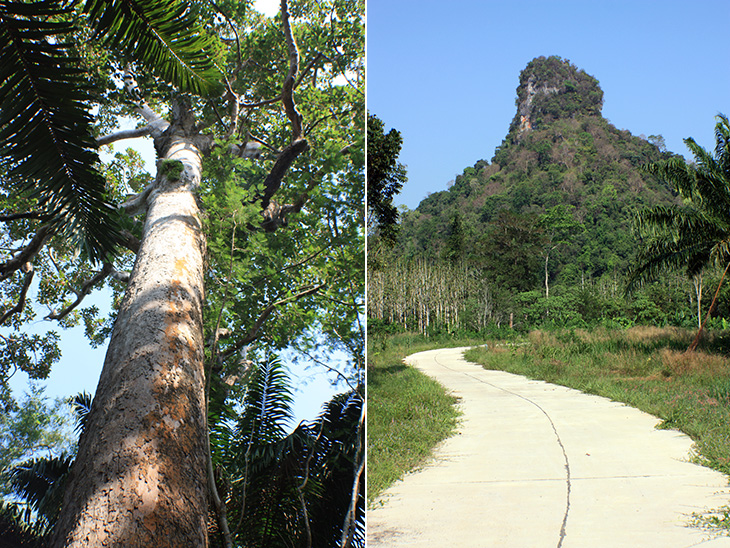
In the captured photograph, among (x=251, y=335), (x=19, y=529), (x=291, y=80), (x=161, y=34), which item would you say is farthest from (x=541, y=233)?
(x=19, y=529)

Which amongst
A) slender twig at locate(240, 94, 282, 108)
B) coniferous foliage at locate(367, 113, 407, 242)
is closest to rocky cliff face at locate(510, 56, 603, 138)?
coniferous foliage at locate(367, 113, 407, 242)

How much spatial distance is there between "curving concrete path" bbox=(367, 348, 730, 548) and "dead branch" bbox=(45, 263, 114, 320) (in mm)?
2035

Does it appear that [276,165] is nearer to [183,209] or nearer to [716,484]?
[183,209]

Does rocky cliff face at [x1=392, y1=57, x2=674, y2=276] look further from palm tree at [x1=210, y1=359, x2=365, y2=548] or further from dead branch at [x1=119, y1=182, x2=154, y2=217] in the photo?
dead branch at [x1=119, y1=182, x2=154, y2=217]

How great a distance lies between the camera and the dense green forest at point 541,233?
11.6ft

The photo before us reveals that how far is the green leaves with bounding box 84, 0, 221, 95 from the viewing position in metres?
2.12

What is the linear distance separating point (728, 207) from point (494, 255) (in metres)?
1.47

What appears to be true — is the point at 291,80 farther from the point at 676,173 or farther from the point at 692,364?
the point at 692,364

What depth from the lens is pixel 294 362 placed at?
10.7 feet

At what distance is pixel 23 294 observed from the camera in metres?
2.72

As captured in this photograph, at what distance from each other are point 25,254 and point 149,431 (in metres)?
1.67

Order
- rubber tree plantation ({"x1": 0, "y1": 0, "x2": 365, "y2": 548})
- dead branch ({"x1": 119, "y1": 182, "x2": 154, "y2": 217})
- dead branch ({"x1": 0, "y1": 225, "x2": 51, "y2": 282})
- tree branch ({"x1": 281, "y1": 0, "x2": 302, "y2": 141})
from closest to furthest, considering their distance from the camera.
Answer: rubber tree plantation ({"x1": 0, "y1": 0, "x2": 365, "y2": 548}) < dead branch ({"x1": 0, "y1": 225, "x2": 51, "y2": 282}) < dead branch ({"x1": 119, "y1": 182, "x2": 154, "y2": 217}) < tree branch ({"x1": 281, "y1": 0, "x2": 302, "y2": 141})

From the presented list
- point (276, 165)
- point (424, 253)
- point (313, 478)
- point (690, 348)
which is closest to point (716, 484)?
point (690, 348)

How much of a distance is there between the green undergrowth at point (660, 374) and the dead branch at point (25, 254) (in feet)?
10.8
